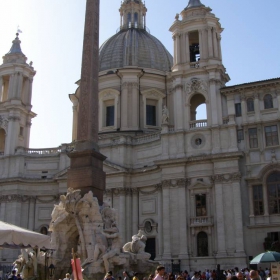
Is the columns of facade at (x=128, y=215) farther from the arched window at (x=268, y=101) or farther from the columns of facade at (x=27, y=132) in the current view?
the arched window at (x=268, y=101)

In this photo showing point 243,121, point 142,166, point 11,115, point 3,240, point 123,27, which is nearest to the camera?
point 3,240

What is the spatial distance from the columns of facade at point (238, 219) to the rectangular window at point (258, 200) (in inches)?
51.0

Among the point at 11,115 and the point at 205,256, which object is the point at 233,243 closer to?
Answer: the point at 205,256

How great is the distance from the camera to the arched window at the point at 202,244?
1439 inches

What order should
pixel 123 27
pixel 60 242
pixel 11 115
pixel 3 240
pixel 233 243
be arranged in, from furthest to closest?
pixel 123 27 → pixel 11 115 → pixel 233 243 → pixel 60 242 → pixel 3 240

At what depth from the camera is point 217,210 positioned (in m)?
36.3

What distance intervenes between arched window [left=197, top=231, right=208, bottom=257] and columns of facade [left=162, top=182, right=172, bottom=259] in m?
2.40

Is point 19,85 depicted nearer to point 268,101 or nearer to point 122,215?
point 122,215

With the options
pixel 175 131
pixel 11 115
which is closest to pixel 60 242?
pixel 175 131

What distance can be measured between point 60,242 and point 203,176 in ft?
61.2

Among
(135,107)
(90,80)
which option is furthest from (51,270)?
(135,107)

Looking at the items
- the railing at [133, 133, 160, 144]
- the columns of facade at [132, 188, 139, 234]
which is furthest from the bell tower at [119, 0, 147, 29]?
the columns of facade at [132, 188, 139, 234]

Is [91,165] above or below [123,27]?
below

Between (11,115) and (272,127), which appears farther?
(11,115)
